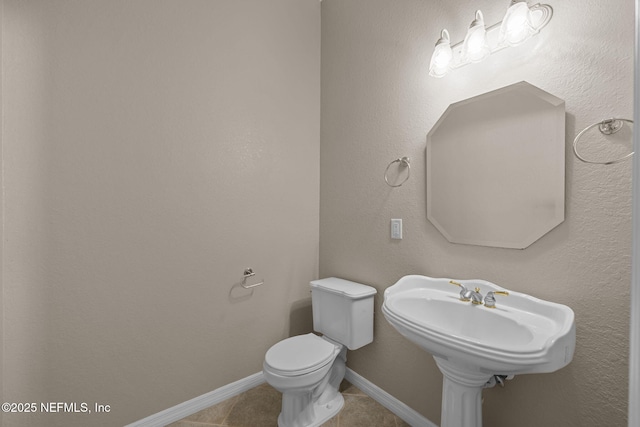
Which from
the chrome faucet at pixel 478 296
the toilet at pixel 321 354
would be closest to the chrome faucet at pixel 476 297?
the chrome faucet at pixel 478 296

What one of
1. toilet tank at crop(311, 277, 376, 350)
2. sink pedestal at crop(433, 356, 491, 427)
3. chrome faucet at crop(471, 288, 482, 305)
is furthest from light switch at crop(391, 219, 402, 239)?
sink pedestal at crop(433, 356, 491, 427)

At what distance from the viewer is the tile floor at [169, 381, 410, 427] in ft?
4.83

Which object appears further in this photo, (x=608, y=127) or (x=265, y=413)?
(x=265, y=413)

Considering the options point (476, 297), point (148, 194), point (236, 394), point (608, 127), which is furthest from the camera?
point (236, 394)

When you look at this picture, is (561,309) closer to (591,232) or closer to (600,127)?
(591,232)

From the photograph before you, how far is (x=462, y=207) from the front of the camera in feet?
4.16

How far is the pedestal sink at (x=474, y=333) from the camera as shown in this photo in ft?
2.49

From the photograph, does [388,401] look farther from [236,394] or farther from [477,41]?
[477,41]

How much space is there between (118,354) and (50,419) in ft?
1.07

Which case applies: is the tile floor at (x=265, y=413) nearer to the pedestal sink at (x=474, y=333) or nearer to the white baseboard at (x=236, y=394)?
the white baseboard at (x=236, y=394)

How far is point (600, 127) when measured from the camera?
0.91 meters

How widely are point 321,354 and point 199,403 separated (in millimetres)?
812

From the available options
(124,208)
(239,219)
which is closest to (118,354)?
(124,208)

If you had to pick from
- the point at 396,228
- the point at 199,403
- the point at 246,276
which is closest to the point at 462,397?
the point at 396,228
